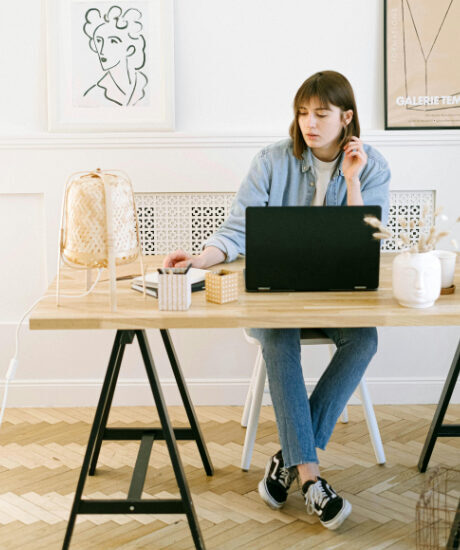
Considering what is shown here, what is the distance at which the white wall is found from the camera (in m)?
2.92

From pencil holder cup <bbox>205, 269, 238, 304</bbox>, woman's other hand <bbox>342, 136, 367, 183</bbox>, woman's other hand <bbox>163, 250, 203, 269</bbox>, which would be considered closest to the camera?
pencil holder cup <bbox>205, 269, 238, 304</bbox>

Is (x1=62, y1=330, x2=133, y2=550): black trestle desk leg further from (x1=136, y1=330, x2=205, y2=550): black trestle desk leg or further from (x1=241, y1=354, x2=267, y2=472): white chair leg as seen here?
(x1=241, y1=354, x2=267, y2=472): white chair leg

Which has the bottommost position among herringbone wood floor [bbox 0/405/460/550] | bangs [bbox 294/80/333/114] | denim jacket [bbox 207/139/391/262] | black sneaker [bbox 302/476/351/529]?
herringbone wood floor [bbox 0/405/460/550]

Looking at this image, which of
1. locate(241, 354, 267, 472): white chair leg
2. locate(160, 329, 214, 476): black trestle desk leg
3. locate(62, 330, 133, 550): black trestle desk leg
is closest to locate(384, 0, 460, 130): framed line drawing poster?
locate(241, 354, 267, 472): white chair leg

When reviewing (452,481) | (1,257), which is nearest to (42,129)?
(1,257)

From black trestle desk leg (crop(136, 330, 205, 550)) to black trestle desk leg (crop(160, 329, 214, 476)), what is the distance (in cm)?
29

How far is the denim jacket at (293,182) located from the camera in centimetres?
251

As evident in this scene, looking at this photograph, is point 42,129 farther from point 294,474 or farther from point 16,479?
point 294,474

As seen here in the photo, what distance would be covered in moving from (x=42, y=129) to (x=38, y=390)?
1043mm

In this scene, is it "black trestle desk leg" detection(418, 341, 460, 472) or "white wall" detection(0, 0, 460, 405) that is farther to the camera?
"white wall" detection(0, 0, 460, 405)

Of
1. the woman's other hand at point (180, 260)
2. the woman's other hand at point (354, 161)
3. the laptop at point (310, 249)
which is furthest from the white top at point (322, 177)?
the laptop at point (310, 249)

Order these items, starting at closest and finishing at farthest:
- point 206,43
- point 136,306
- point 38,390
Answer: point 136,306
point 206,43
point 38,390

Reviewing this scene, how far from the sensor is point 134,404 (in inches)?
125

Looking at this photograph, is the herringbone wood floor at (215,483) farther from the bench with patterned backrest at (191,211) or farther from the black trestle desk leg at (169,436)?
the bench with patterned backrest at (191,211)
